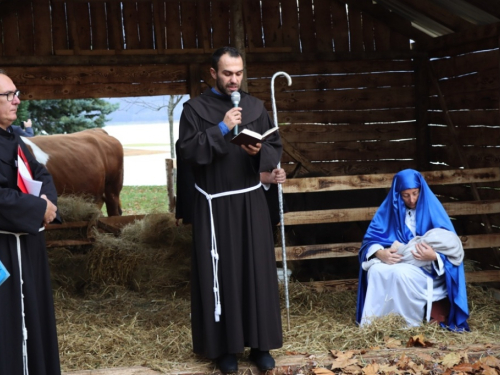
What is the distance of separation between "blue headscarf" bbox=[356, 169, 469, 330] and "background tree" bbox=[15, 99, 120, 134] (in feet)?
45.5

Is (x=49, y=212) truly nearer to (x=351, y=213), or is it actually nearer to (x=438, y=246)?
(x=438, y=246)

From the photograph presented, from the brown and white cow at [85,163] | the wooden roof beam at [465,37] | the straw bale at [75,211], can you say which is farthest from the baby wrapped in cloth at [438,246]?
the brown and white cow at [85,163]

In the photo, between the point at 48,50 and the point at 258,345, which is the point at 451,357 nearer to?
the point at 258,345

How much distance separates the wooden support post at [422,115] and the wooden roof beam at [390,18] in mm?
362

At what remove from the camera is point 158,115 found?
60.8m

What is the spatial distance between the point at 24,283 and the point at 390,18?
23.9 ft

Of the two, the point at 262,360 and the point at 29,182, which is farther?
the point at 262,360

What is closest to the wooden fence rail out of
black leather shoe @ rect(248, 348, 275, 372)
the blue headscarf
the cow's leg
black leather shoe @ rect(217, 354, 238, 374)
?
the blue headscarf

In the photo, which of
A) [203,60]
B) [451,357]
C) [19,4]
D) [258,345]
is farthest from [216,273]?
[19,4]

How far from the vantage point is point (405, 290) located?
596cm

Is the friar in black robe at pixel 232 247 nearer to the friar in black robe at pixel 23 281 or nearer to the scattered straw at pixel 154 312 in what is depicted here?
the scattered straw at pixel 154 312

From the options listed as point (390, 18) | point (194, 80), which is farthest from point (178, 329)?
point (390, 18)

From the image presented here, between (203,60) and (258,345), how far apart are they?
5583 millimetres

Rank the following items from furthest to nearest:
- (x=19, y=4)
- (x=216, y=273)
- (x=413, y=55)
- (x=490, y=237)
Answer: (x=413, y=55) < (x=19, y=4) < (x=490, y=237) < (x=216, y=273)
